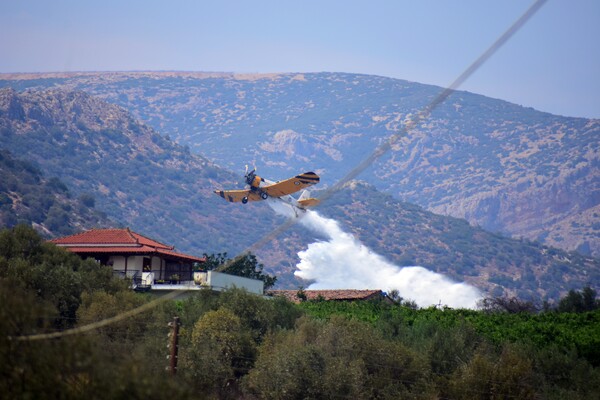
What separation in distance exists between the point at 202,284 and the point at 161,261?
8.06 metres

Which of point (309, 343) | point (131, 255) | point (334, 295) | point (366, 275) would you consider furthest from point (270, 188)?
point (366, 275)

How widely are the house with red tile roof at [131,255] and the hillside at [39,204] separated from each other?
181ft

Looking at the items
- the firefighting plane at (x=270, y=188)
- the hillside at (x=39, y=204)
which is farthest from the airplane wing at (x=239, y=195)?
the hillside at (x=39, y=204)

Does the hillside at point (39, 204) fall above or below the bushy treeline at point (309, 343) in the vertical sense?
above

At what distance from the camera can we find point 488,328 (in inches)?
2982

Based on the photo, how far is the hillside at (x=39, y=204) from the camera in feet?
483

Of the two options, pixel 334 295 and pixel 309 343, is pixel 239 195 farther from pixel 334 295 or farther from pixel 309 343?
pixel 334 295

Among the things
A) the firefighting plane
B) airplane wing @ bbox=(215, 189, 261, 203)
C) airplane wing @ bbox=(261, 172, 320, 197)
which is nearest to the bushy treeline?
airplane wing @ bbox=(215, 189, 261, 203)

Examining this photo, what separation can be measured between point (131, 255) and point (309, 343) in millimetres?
23301

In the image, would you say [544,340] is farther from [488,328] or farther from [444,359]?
[444,359]

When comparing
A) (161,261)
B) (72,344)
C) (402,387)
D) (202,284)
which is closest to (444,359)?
(402,387)

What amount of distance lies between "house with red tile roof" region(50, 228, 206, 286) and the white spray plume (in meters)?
74.5

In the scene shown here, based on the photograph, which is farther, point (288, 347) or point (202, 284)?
point (202, 284)

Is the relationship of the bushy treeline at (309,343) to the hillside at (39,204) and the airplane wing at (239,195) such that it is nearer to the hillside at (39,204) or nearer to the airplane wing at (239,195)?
the airplane wing at (239,195)
